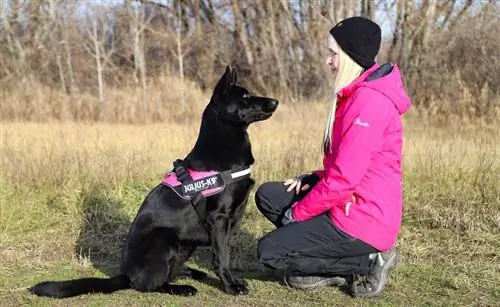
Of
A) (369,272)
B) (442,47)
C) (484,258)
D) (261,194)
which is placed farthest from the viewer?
(442,47)

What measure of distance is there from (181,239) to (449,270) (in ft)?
5.78

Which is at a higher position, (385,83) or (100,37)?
(100,37)

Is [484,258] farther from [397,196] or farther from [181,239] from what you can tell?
[181,239]

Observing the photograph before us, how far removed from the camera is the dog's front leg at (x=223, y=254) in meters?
3.15

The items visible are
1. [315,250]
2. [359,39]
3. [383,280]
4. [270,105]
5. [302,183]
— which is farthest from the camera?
[302,183]

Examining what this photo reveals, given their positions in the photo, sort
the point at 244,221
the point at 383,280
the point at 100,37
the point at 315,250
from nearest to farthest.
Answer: the point at 315,250, the point at 383,280, the point at 244,221, the point at 100,37

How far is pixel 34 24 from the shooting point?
56.7 ft

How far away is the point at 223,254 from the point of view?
3168 millimetres

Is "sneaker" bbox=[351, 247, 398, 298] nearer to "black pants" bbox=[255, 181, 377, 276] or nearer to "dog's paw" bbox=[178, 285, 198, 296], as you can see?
"black pants" bbox=[255, 181, 377, 276]

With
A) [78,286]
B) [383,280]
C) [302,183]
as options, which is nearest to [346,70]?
[302,183]

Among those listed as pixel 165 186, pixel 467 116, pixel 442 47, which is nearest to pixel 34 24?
pixel 442 47

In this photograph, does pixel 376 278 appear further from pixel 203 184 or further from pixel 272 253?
pixel 203 184

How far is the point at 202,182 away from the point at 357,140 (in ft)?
3.10

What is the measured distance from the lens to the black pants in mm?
2947
